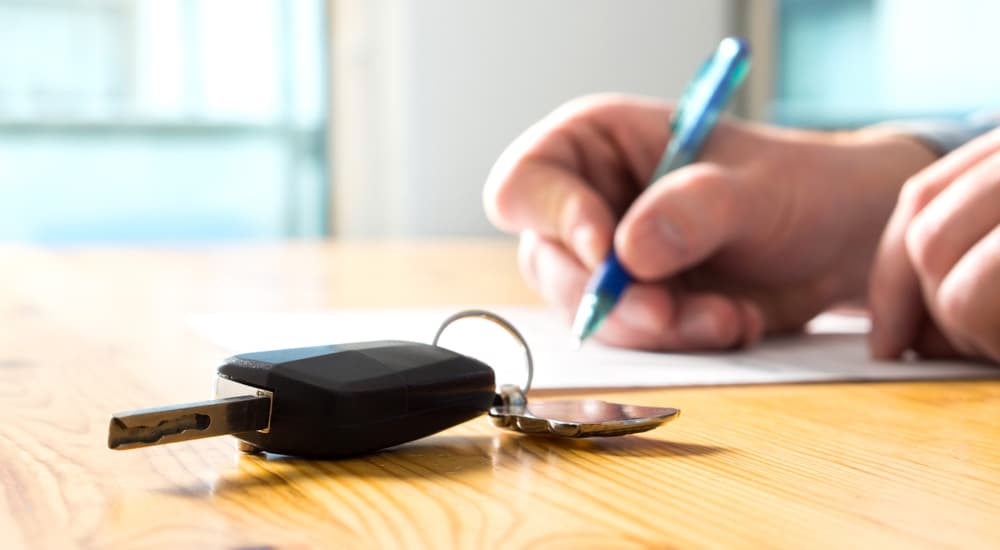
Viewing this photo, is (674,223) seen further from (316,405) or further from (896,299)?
(316,405)

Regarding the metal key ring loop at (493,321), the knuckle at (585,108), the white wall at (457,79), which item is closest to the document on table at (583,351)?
the metal key ring loop at (493,321)

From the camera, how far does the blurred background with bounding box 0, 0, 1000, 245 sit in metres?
3.30

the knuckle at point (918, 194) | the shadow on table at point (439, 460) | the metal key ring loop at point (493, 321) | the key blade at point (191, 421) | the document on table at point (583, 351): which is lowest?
the document on table at point (583, 351)

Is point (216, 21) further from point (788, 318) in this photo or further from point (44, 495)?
point (44, 495)

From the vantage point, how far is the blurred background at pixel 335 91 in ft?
10.8

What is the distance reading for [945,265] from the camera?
522mm

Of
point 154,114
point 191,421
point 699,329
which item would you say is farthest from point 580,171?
point 154,114

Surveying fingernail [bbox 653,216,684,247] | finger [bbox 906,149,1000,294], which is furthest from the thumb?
finger [bbox 906,149,1000,294]

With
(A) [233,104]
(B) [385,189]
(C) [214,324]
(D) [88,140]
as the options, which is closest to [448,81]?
(B) [385,189]

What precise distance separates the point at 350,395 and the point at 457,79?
3.24 meters

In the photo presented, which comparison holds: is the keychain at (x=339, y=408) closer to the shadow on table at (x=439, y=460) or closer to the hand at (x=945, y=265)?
the shadow on table at (x=439, y=460)

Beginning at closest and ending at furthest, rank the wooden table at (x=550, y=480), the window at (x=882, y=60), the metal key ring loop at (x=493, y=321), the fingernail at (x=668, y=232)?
the wooden table at (x=550, y=480) → the metal key ring loop at (x=493, y=321) → the fingernail at (x=668, y=232) → the window at (x=882, y=60)

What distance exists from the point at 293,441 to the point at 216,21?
10.8ft

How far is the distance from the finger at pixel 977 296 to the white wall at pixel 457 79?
298 centimetres
